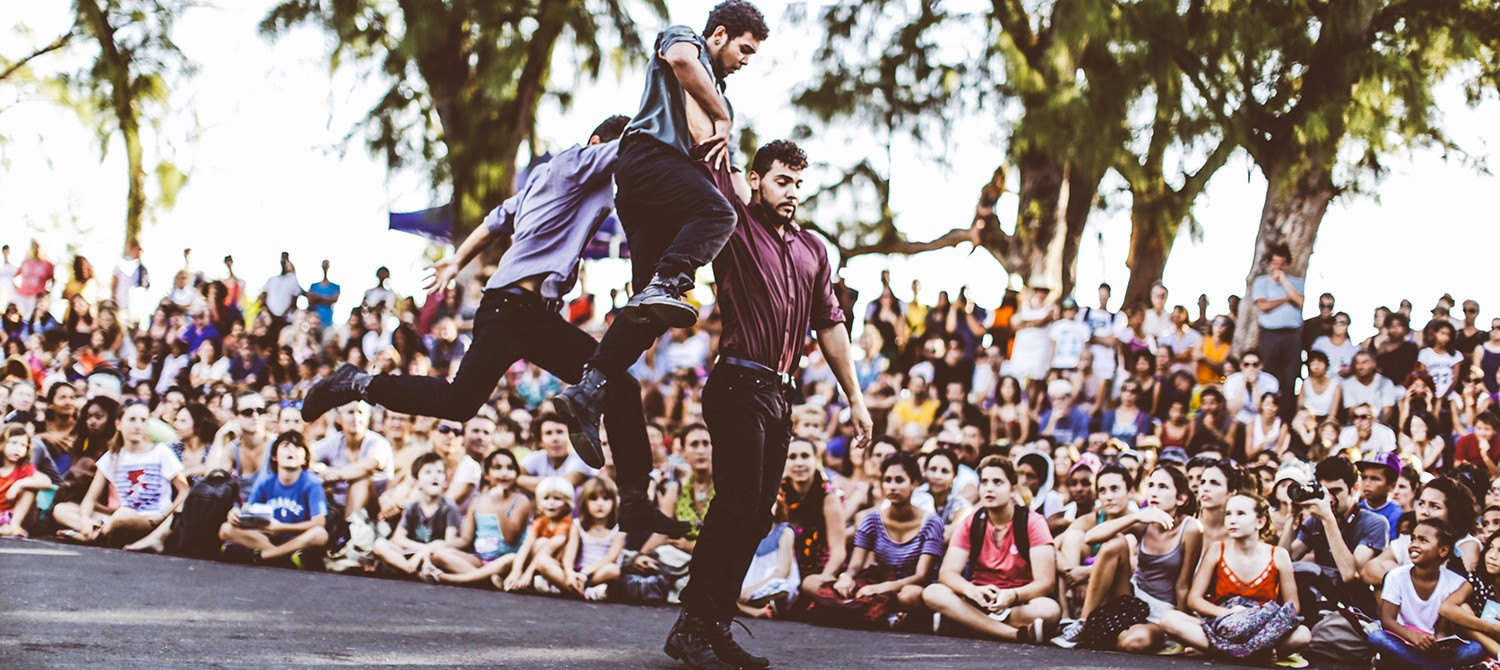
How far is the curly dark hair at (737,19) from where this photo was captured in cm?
512

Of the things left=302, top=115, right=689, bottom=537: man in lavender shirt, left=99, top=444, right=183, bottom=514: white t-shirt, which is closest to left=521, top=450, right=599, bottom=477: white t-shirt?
left=99, top=444, right=183, bottom=514: white t-shirt

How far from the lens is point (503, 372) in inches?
209

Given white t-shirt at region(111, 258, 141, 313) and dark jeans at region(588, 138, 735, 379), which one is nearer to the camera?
dark jeans at region(588, 138, 735, 379)

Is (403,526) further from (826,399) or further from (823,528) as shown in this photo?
(826,399)

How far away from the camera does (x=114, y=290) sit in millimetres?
17859

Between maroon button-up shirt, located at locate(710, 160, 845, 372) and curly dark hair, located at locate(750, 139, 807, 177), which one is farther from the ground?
curly dark hair, located at locate(750, 139, 807, 177)

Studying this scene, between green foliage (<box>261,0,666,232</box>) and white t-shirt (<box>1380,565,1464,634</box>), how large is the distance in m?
10.7

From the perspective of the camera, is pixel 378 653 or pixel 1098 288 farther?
pixel 1098 288

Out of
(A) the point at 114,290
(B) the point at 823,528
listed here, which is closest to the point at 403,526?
(B) the point at 823,528

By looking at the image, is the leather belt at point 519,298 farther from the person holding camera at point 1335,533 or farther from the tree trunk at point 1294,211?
the tree trunk at point 1294,211

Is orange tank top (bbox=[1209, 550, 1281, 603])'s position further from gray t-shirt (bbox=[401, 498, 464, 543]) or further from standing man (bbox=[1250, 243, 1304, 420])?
gray t-shirt (bbox=[401, 498, 464, 543])

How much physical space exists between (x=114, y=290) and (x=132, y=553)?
28.4 ft

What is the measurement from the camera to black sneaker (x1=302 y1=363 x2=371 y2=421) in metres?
5.62

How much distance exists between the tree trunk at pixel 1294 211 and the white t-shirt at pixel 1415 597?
527 cm
